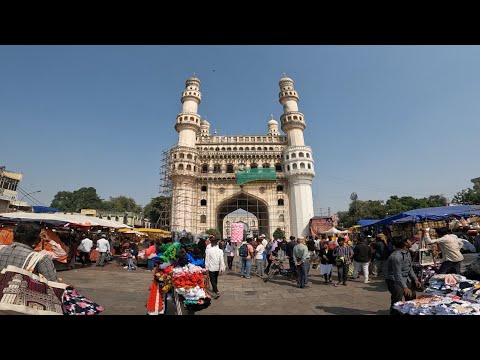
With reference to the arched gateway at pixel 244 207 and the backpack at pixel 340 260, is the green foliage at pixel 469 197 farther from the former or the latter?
the backpack at pixel 340 260

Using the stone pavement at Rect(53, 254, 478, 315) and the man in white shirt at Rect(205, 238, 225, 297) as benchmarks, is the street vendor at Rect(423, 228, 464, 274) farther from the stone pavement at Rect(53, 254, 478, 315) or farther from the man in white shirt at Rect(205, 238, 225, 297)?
the man in white shirt at Rect(205, 238, 225, 297)

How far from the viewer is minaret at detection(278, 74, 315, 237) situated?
3438 centimetres

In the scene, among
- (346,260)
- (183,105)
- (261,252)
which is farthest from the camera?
(183,105)

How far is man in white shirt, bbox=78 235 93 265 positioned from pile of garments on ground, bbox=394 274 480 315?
13903mm

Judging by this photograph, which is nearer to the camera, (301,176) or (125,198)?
(301,176)

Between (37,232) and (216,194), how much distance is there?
3428 centimetres

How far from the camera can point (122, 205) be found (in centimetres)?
6575

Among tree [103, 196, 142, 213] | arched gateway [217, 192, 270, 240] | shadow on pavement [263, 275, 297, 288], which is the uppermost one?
tree [103, 196, 142, 213]

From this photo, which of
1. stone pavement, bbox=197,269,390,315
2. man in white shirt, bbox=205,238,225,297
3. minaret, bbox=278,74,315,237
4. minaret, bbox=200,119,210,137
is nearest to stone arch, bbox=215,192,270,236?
minaret, bbox=278,74,315,237

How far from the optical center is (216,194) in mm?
37406
